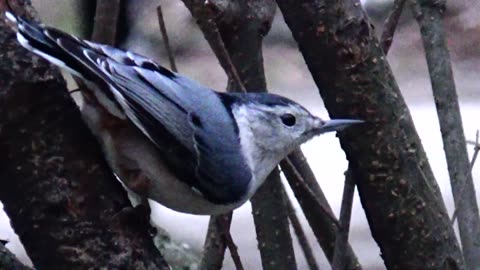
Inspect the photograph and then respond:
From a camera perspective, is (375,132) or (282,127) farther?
(282,127)

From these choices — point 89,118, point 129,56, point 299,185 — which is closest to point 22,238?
point 89,118

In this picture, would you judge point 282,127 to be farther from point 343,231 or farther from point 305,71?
point 305,71

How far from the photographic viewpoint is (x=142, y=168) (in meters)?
1.73

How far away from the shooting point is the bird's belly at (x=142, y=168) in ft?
5.46

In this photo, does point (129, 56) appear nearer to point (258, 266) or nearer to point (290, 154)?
point (290, 154)

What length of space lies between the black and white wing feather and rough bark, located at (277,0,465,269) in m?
0.21

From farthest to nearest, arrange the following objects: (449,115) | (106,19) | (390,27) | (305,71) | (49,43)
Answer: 1. (305,71)
2. (106,19)
3. (449,115)
4. (390,27)
5. (49,43)

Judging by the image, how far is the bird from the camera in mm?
1593

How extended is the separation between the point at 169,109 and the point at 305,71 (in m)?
4.57

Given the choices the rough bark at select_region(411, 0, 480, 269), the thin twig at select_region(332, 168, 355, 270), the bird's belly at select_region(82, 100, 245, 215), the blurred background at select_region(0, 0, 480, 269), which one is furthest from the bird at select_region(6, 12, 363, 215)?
the blurred background at select_region(0, 0, 480, 269)

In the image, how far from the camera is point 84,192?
1.54 metres

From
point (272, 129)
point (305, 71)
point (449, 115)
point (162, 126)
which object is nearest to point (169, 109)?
point (162, 126)

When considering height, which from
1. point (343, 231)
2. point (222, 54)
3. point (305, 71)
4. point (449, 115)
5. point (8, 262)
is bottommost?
point (8, 262)

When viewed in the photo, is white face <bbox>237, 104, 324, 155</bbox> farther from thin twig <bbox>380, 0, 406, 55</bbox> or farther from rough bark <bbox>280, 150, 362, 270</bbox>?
thin twig <bbox>380, 0, 406, 55</bbox>
